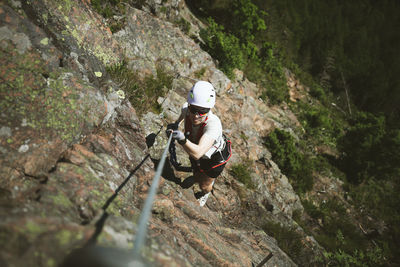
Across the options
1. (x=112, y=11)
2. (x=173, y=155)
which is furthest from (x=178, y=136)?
(x=112, y=11)

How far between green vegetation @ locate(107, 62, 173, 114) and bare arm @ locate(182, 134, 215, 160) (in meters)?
2.04

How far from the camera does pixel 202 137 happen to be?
146 inches

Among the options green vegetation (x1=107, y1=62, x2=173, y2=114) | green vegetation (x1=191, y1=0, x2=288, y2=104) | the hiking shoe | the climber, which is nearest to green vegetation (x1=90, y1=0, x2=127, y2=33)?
green vegetation (x1=107, y1=62, x2=173, y2=114)

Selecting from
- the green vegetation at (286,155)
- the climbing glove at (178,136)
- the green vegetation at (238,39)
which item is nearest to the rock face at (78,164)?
the climbing glove at (178,136)

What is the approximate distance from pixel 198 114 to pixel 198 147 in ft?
2.32

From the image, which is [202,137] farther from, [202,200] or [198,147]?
[202,200]

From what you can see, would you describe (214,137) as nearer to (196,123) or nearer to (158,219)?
(196,123)

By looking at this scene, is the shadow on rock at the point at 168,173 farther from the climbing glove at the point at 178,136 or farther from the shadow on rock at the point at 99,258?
the shadow on rock at the point at 99,258

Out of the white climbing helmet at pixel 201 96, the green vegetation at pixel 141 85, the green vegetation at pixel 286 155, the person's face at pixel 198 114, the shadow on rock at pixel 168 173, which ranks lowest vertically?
the green vegetation at pixel 286 155

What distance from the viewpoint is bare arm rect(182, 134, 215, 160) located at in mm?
3422

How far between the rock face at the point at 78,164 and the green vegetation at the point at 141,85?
0.26 metres

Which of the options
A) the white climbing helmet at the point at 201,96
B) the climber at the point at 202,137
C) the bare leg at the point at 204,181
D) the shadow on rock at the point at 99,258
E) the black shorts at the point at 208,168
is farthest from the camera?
the bare leg at the point at 204,181

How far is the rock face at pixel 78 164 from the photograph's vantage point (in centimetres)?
183

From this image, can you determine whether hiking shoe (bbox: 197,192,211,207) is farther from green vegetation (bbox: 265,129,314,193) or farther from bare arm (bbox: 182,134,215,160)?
green vegetation (bbox: 265,129,314,193)
